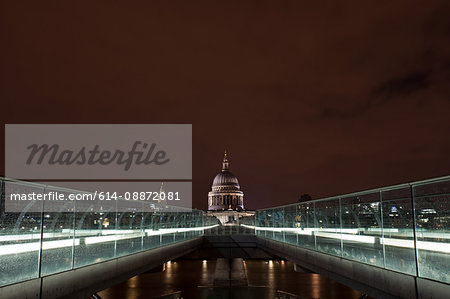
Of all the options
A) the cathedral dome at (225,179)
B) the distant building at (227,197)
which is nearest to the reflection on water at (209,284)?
the distant building at (227,197)

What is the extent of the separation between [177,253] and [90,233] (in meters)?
10.8

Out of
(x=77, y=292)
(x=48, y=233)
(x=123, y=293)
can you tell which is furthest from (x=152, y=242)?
(x=123, y=293)

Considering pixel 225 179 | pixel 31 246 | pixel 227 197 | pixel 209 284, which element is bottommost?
pixel 209 284

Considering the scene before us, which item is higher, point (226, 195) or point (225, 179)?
point (225, 179)

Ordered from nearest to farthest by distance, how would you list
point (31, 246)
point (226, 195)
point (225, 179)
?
point (31, 246) → point (226, 195) → point (225, 179)

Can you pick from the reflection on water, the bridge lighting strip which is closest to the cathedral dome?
the reflection on water

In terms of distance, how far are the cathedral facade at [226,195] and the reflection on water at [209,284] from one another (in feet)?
383

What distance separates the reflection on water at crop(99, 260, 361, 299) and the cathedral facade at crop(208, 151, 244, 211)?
116642mm

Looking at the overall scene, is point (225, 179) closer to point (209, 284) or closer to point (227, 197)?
point (227, 197)

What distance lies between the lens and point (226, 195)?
17950cm

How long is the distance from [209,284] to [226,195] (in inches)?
5356

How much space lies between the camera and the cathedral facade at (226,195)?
17785cm

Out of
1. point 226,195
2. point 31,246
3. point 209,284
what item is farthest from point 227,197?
point 31,246

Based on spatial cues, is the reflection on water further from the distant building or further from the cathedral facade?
the cathedral facade
